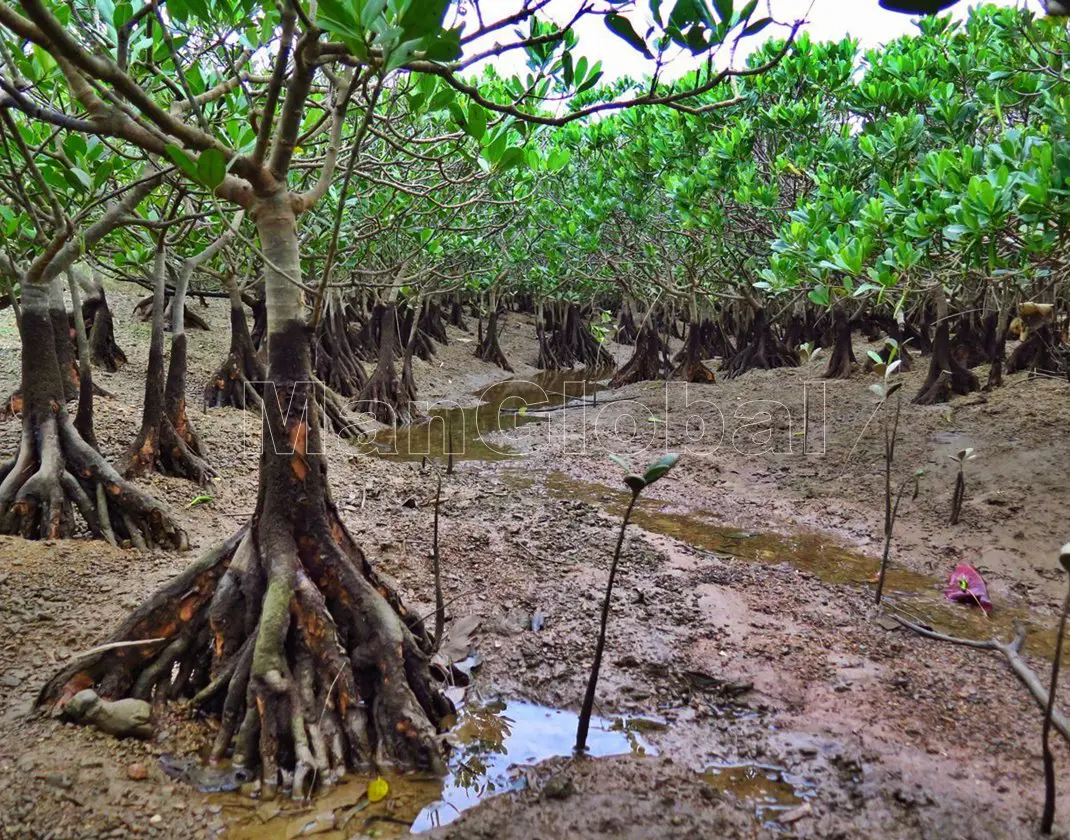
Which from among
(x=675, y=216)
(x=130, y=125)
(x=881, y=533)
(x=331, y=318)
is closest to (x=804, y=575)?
(x=881, y=533)

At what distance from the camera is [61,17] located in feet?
10.5

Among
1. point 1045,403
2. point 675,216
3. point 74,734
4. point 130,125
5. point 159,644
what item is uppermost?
point 675,216

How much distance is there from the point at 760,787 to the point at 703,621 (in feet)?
4.87

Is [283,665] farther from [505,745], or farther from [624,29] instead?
[624,29]

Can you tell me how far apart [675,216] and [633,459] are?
4667 mm

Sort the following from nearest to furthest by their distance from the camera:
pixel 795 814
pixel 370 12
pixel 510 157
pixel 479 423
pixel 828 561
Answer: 1. pixel 370 12
2. pixel 795 814
3. pixel 510 157
4. pixel 828 561
5. pixel 479 423

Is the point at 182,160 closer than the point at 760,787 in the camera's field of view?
Yes

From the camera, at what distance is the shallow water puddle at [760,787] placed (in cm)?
274

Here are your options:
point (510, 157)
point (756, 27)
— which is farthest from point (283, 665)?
point (756, 27)

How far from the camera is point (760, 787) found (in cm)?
287

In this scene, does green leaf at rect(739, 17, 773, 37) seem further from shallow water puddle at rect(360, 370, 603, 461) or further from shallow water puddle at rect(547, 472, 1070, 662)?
shallow water puddle at rect(360, 370, 603, 461)

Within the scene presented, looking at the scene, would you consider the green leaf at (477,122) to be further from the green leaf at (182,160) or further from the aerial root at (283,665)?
the aerial root at (283,665)

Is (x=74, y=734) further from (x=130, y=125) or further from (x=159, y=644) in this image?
(x=130, y=125)

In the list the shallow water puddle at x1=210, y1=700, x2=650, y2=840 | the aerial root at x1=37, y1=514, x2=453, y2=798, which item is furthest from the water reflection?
the aerial root at x1=37, y1=514, x2=453, y2=798
